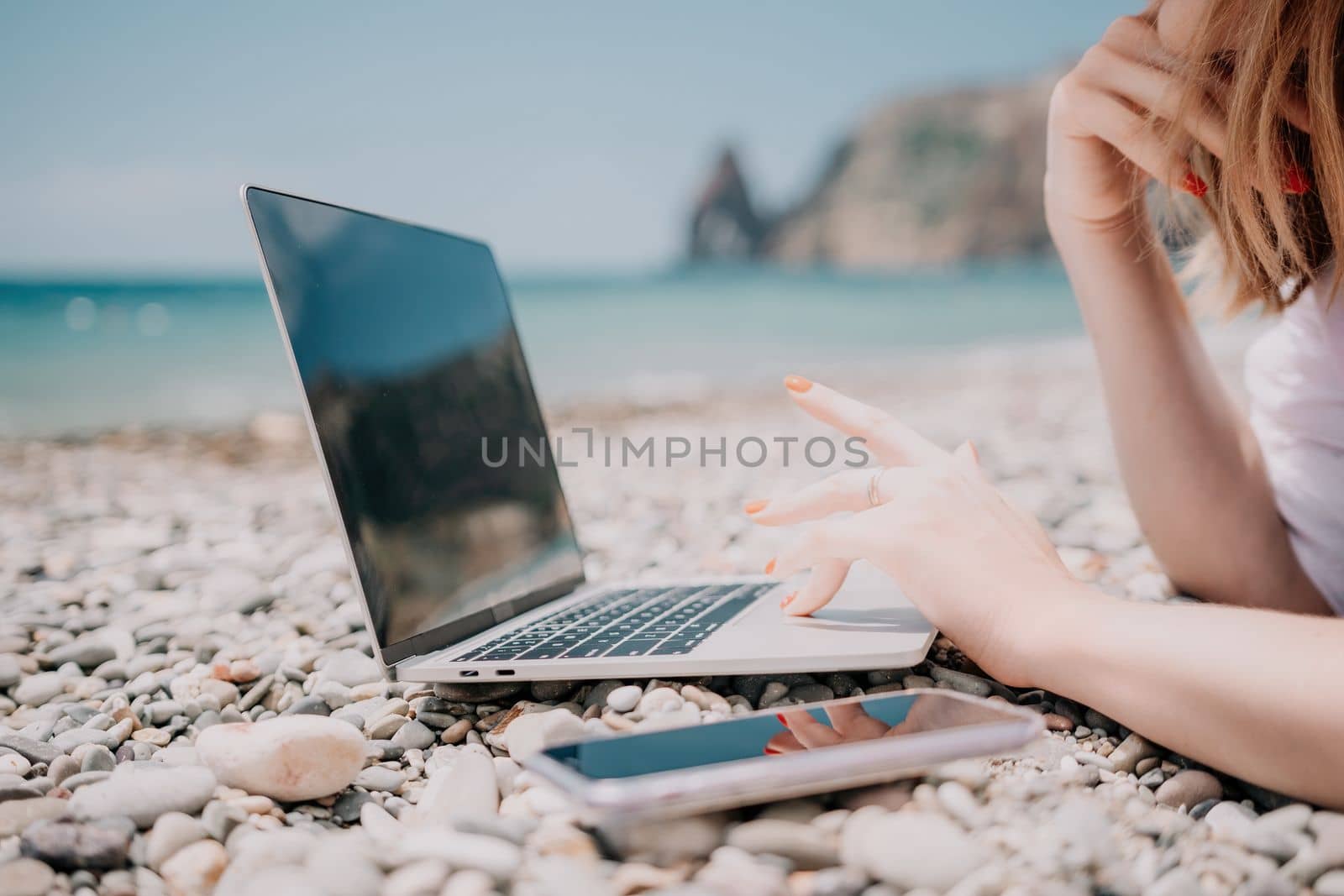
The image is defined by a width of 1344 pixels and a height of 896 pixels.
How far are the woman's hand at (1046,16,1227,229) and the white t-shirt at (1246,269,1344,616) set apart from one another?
1.07 feet

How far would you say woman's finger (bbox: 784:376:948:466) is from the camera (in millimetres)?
1081

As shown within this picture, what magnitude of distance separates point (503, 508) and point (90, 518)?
8.51 ft

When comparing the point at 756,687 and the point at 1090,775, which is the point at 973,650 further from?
the point at 756,687

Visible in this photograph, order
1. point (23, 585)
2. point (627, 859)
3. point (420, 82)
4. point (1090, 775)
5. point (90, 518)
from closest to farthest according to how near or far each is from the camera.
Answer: point (627, 859), point (1090, 775), point (23, 585), point (90, 518), point (420, 82)

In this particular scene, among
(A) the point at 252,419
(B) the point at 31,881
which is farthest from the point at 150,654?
(A) the point at 252,419

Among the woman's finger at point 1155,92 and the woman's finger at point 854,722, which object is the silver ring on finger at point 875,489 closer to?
the woman's finger at point 854,722

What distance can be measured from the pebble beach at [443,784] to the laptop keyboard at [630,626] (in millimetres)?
69

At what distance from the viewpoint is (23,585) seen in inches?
79.3

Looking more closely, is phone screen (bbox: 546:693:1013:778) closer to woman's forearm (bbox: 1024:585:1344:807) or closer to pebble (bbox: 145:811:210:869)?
woman's forearm (bbox: 1024:585:1344:807)

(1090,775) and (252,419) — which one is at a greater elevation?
(252,419)

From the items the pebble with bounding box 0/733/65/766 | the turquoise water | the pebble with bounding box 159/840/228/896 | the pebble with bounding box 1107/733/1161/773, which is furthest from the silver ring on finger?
the turquoise water

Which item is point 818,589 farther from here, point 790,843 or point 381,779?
point 381,779

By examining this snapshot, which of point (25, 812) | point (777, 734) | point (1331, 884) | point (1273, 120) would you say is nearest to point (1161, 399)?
point (1273, 120)

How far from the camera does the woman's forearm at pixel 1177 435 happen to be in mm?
1357
